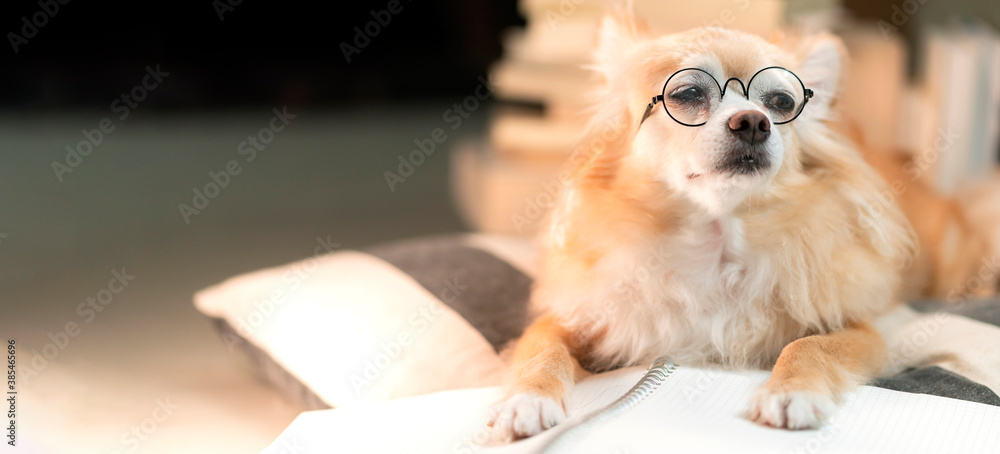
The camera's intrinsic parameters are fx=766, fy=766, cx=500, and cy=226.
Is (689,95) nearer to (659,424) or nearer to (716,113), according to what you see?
(716,113)

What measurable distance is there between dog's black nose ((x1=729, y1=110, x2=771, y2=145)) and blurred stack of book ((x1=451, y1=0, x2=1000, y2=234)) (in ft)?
3.65

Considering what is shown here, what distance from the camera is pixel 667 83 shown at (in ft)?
4.58

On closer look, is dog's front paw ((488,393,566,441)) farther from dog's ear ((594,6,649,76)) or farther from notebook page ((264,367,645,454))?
dog's ear ((594,6,649,76))

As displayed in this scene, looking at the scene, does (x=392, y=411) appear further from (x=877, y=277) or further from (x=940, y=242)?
(x=940, y=242)

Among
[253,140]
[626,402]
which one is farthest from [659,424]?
[253,140]

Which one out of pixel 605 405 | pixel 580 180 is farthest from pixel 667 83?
pixel 605 405

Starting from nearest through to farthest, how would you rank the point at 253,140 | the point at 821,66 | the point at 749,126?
the point at 749,126
the point at 821,66
the point at 253,140

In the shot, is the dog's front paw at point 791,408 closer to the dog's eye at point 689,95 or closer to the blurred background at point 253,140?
the dog's eye at point 689,95

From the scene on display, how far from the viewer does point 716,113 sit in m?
1.36

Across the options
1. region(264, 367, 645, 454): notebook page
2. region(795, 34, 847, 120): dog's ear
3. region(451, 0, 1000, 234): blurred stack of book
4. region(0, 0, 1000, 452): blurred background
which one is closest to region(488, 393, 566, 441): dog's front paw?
region(264, 367, 645, 454): notebook page

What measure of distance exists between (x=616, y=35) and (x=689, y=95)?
0.32 meters

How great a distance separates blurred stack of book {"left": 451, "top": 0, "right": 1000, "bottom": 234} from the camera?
2.55 metres

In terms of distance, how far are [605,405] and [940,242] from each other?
1.54 m

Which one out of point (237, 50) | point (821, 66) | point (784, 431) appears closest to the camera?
point (784, 431)
